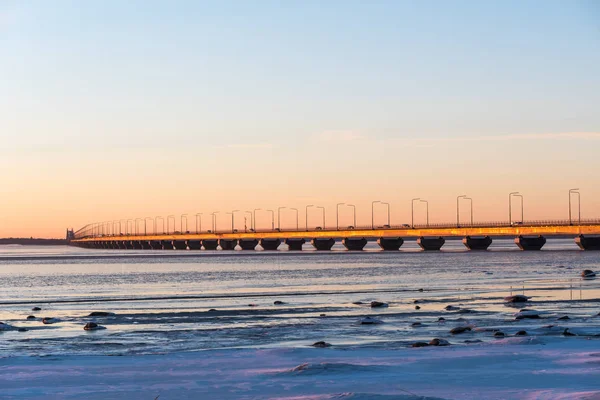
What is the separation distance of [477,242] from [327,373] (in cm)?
16329

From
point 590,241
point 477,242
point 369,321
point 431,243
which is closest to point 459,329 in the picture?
point 369,321

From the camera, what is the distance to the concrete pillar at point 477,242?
17675 centimetres

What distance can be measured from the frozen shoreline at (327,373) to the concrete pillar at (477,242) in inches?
6125

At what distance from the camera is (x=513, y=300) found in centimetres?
3966

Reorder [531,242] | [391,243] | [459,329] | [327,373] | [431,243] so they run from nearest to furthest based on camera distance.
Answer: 1. [327,373]
2. [459,329]
3. [531,242]
4. [431,243]
5. [391,243]

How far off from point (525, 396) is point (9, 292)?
147 ft

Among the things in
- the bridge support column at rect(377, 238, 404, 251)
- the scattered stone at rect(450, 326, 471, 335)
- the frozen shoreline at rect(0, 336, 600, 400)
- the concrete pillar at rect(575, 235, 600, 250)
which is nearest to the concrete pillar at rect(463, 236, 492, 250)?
the bridge support column at rect(377, 238, 404, 251)

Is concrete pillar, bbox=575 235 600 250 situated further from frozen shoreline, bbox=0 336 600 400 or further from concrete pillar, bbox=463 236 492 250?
frozen shoreline, bbox=0 336 600 400

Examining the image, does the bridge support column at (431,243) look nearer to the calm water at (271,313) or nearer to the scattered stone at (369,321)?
the calm water at (271,313)

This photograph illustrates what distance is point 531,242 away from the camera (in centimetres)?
16225

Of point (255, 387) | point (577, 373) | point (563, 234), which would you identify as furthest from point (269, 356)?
point (563, 234)

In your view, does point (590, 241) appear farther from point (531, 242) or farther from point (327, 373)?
point (327, 373)

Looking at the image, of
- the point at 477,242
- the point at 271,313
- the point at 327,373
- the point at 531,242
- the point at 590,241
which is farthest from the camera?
the point at 477,242

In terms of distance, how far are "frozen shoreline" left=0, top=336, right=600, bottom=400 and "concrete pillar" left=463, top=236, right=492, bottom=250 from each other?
510ft
